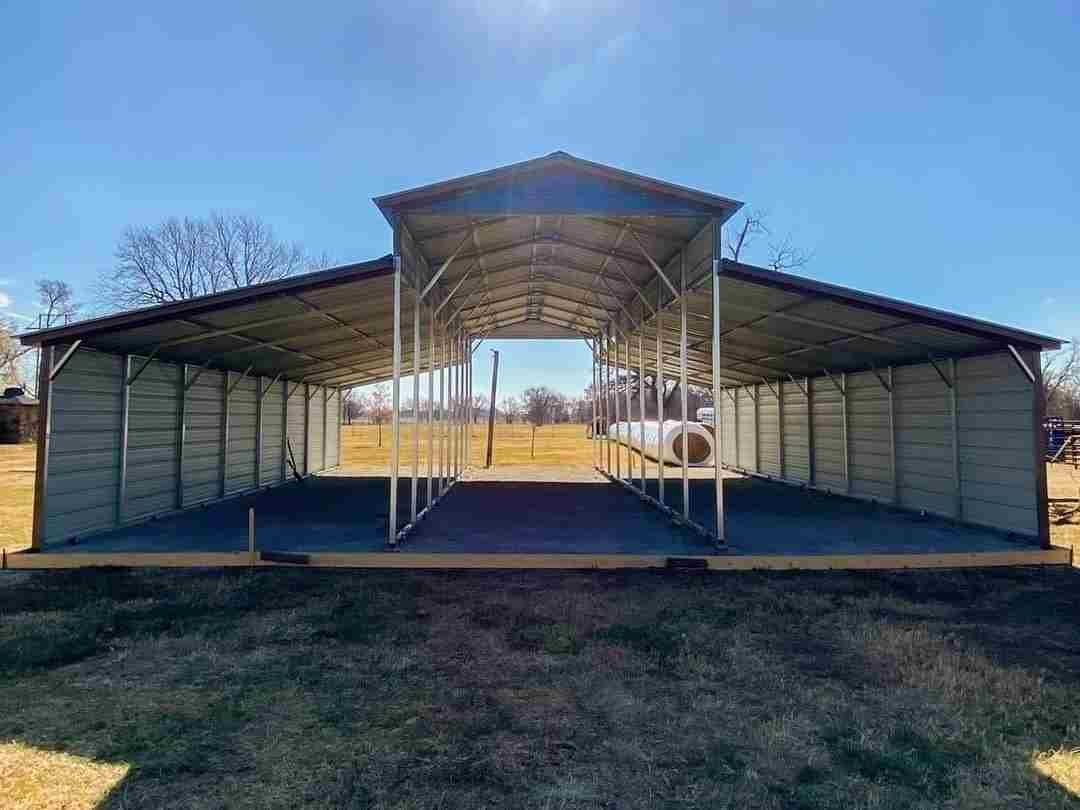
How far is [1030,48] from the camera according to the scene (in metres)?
7.67

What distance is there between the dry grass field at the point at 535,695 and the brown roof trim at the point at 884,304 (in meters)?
2.88

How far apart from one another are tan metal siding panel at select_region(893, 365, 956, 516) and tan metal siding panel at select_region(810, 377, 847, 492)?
198 centimetres

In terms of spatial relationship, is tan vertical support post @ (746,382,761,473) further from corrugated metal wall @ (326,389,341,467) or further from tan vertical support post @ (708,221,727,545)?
corrugated metal wall @ (326,389,341,467)

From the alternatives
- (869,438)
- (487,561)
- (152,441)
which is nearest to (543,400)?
(869,438)

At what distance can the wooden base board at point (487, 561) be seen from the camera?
20.8 feet

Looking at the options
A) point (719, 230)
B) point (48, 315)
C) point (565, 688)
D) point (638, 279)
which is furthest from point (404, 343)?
point (48, 315)

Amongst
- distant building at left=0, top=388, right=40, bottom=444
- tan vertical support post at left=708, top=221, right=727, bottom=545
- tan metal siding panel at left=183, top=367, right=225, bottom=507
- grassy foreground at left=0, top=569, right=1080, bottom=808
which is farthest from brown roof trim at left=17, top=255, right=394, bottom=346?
distant building at left=0, top=388, right=40, bottom=444

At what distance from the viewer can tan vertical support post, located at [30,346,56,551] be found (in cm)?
668

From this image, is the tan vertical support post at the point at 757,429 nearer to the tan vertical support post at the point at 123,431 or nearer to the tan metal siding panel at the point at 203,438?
the tan metal siding panel at the point at 203,438

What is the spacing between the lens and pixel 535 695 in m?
3.46

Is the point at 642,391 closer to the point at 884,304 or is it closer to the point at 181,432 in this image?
the point at 884,304

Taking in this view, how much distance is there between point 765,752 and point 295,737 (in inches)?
88.3

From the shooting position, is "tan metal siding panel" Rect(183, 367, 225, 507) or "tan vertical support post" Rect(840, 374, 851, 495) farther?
"tan vertical support post" Rect(840, 374, 851, 495)

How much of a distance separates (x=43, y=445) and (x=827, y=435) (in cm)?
1303
